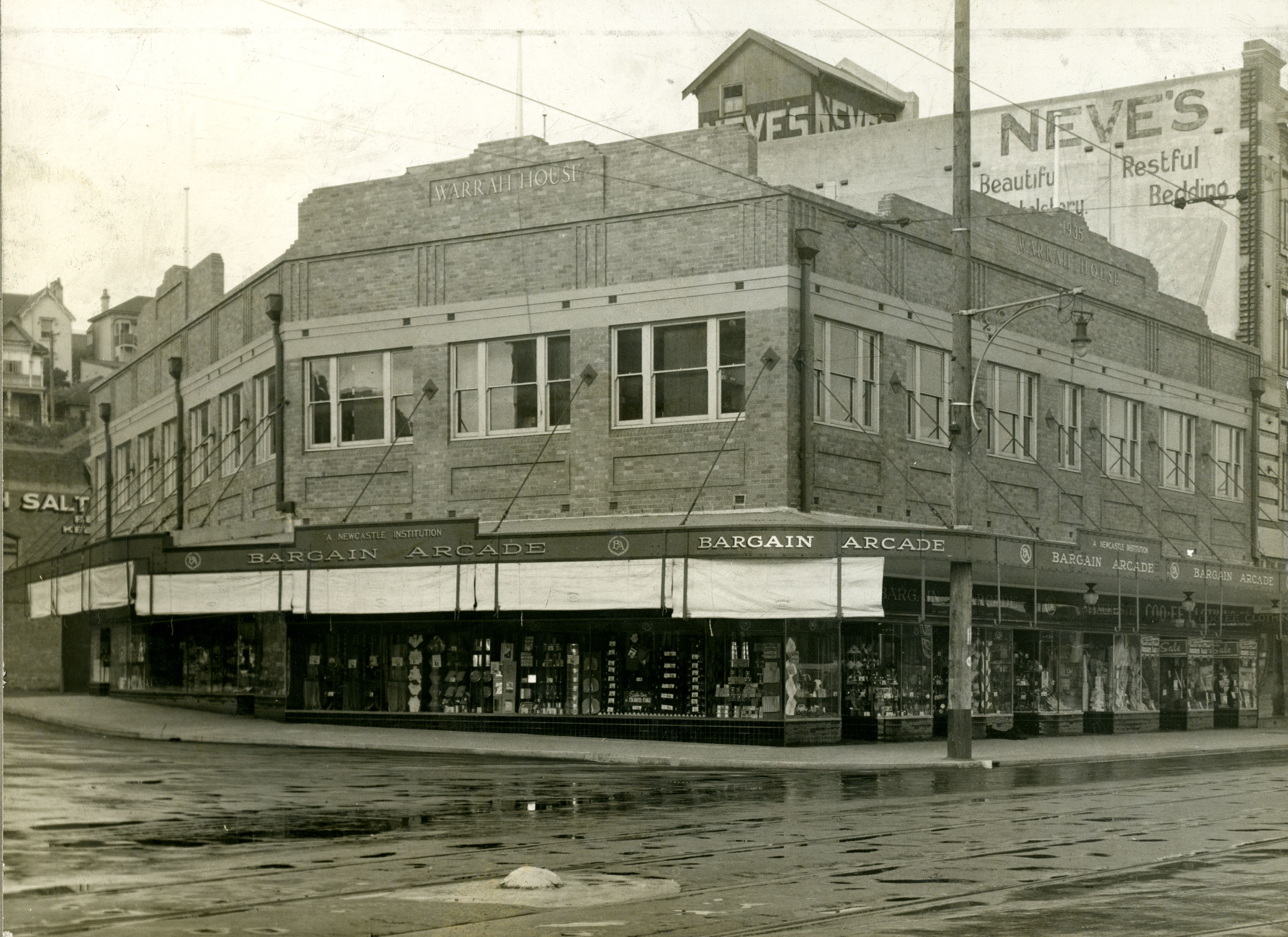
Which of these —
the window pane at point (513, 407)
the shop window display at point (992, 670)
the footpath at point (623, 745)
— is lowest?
the footpath at point (623, 745)

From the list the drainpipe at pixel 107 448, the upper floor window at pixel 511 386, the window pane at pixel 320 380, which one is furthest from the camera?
the drainpipe at pixel 107 448

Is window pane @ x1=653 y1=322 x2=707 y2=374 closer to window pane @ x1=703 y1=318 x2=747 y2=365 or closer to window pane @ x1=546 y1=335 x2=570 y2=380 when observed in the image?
window pane @ x1=703 y1=318 x2=747 y2=365

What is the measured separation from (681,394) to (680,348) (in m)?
0.82

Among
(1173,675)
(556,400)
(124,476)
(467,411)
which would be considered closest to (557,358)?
(556,400)

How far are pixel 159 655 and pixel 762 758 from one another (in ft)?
56.9

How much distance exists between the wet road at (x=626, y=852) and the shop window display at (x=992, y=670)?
9.80 meters

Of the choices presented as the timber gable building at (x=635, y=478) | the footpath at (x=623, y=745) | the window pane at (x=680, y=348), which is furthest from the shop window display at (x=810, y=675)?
the window pane at (x=680, y=348)

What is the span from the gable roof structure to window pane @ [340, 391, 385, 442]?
702 inches

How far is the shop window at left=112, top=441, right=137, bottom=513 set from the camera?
40219 millimetres

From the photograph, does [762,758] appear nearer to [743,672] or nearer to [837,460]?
[743,672]

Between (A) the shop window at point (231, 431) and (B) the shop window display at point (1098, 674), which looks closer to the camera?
(A) the shop window at point (231, 431)

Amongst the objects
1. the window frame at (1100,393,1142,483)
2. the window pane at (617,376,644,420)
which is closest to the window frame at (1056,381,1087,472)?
the window frame at (1100,393,1142,483)

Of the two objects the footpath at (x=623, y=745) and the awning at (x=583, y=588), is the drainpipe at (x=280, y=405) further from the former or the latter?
the footpath at (x=623, y=745)

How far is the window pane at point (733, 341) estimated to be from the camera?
27609 mm
